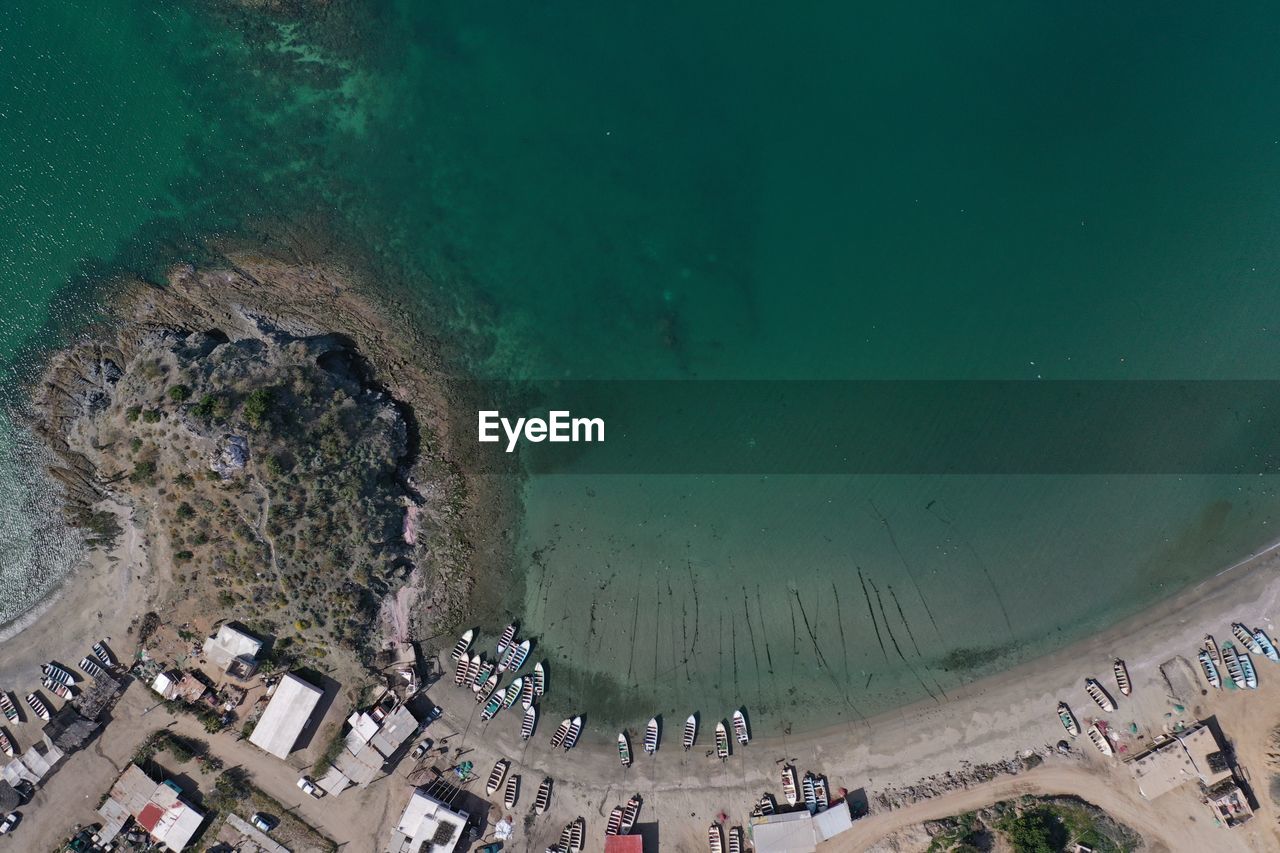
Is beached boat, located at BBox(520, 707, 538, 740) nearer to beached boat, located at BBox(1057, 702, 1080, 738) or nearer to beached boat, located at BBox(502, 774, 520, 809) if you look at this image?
beached boat, located at BBox(502, 774, 520, 809)

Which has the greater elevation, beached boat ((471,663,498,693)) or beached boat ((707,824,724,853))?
beached boat ((471,663,498,693))

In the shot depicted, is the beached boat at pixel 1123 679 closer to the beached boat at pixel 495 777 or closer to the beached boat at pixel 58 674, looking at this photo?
the beached boat at pixel 495 777

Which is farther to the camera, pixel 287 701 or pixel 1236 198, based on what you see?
pixel 1236 198

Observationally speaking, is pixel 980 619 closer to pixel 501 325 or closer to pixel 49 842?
pixel 501 325

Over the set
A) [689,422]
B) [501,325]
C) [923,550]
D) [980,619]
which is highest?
[501,325]

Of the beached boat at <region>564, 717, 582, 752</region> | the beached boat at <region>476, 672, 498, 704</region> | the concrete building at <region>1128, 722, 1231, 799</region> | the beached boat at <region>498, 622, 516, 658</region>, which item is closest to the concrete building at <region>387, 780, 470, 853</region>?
the beached boat at <region>476, 672, 498, 704</region>

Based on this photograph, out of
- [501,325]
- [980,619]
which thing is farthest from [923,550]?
[501,325]

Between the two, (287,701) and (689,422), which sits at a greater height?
(689,422)
